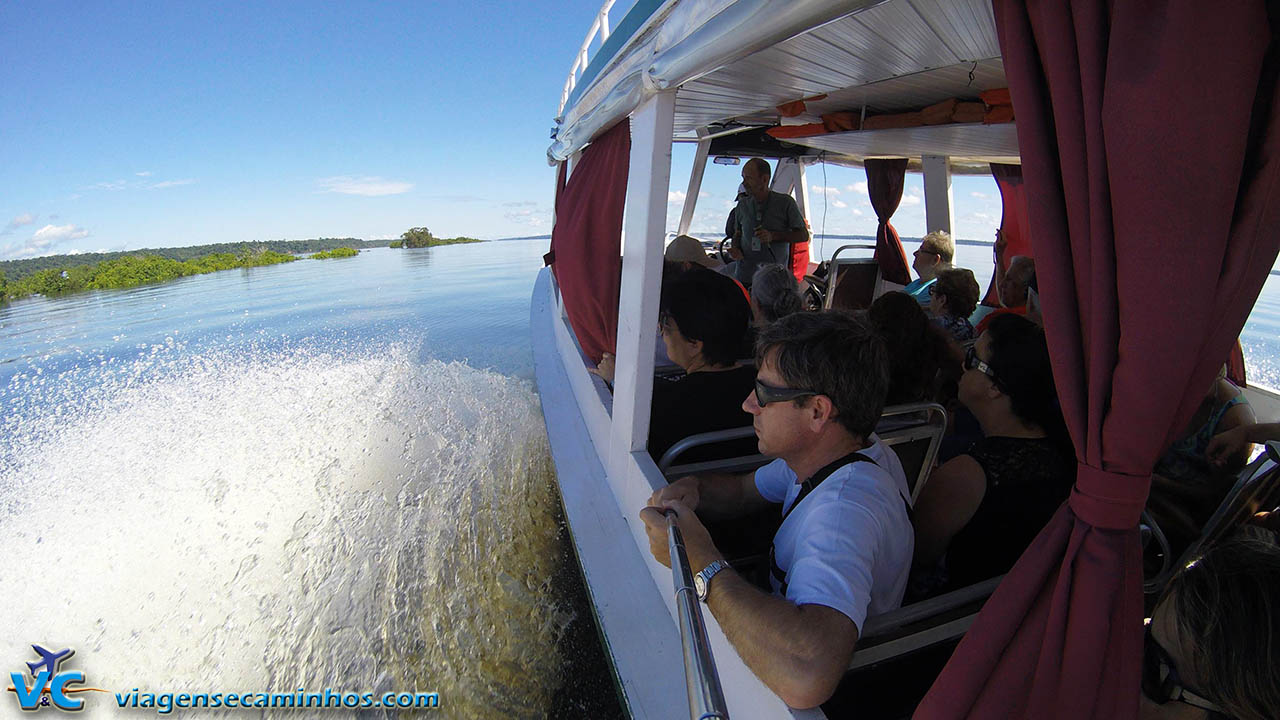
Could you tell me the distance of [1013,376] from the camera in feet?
5.00

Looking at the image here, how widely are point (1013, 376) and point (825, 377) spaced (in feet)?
2.37

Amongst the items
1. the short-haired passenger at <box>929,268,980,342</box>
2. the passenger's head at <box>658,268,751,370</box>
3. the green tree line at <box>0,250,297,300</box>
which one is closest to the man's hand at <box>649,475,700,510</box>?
the passenger's head at <box>658,268,751,370</box>

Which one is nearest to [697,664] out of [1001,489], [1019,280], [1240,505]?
[1001,489]

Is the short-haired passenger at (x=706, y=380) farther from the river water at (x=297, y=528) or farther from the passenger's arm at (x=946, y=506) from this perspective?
the river water at (x=297, y=528)

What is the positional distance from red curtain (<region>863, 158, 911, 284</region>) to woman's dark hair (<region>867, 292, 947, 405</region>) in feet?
16.2

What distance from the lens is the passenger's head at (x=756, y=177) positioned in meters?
5.12

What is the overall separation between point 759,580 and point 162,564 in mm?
3267

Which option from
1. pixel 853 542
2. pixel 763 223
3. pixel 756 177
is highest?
pixel 756 177

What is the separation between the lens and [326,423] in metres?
4.78

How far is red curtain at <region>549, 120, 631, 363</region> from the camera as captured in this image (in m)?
2.58

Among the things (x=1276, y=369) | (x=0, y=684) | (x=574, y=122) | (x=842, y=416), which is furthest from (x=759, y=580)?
(x=1276, y=369)

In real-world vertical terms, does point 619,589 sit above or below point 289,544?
above

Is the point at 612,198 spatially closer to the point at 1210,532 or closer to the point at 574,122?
the point at 574,122

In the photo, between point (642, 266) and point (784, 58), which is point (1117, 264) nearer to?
point (642, 266)
